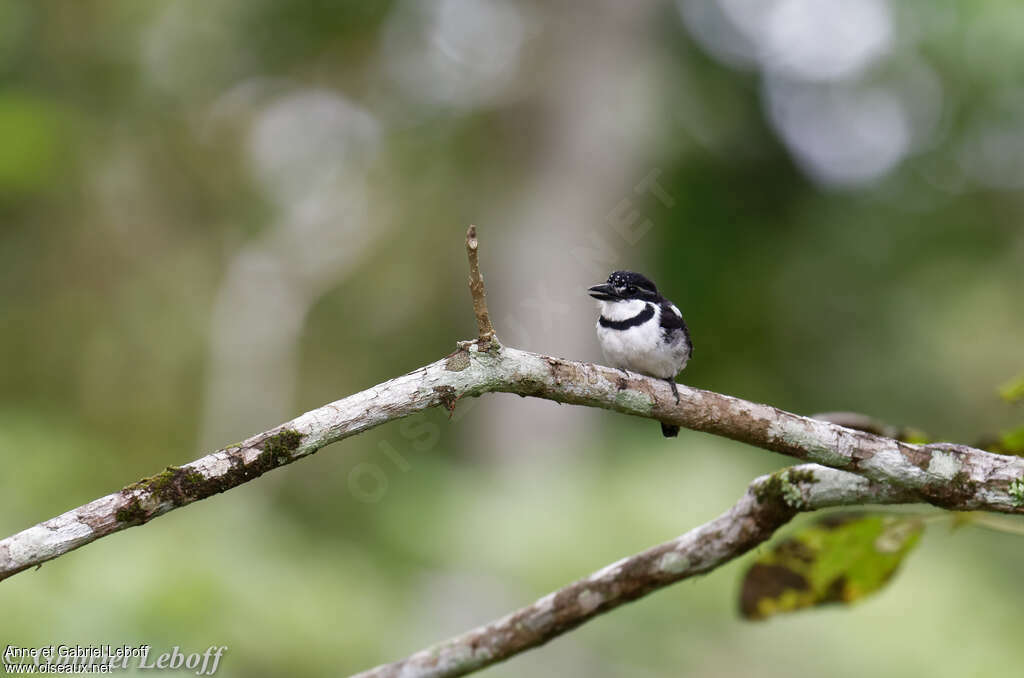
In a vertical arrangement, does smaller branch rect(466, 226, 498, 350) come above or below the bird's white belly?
below

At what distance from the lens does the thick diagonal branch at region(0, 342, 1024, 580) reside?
81.7 inches

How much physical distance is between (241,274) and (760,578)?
9.08 m

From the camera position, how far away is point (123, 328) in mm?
11797

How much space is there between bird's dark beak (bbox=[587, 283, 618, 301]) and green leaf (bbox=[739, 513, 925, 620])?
1.27 metres

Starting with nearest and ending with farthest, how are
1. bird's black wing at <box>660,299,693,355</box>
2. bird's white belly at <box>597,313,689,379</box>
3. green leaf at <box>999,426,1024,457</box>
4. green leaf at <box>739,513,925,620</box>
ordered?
green leaf at <box>999,426,1024,457</box>
green leaf at <box>739,513,925,620</box>
bird's white belly at <box>597,313,689,379</box>
bird's black wing at <box>660,299,693,355</box>

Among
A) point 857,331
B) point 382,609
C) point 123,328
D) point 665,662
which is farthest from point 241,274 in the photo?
point 857,331

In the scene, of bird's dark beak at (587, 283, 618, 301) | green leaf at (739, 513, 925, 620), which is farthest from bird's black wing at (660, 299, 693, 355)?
green leaf at (739, 513, 925, 620)

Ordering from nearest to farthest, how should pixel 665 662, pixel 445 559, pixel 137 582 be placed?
pixel 137 582
pixel 665 662
pixel 445 559

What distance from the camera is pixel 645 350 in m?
3.75

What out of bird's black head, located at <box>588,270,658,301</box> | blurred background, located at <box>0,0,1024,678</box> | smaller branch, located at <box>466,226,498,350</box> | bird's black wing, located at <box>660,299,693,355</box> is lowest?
smaller branch, located at <box>466,226,498,350</box>

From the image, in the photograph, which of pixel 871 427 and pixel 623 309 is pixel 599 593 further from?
pixel 623 309

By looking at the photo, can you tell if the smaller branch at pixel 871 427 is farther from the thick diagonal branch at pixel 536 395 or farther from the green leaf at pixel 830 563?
the thick diagonal branch at pixel 536 395

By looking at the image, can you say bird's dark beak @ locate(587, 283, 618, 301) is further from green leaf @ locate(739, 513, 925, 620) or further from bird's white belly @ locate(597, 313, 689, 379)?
green leaf @ locate(739, 513, 925, 620)

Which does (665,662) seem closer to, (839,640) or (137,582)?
(839,640)
